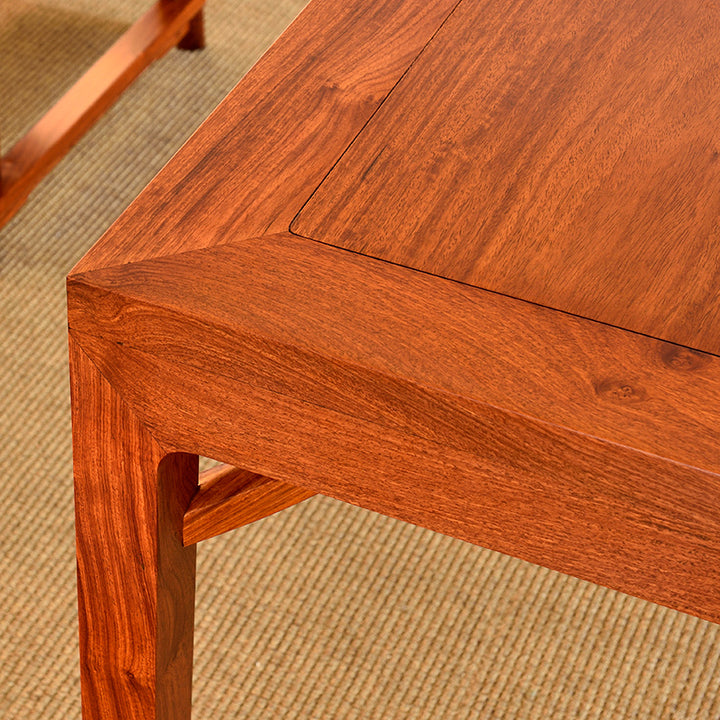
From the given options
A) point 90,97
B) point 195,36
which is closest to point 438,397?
point 90,97

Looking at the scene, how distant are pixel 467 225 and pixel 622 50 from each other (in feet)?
0.67

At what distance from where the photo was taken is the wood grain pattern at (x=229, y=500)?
2.02 feet

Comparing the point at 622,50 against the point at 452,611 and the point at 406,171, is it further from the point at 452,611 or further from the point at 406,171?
the point at 452,611

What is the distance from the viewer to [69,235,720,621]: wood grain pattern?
1.48ft

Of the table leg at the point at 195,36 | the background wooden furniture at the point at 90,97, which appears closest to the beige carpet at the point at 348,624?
the background wooden furniture at the point at 90,97

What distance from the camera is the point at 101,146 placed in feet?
5.04

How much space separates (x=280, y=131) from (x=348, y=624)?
0.58 m

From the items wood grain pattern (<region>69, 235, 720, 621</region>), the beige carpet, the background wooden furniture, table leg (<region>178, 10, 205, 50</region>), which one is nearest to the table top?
wood grain pattern (<region>69, 235, 720, 621</region>)

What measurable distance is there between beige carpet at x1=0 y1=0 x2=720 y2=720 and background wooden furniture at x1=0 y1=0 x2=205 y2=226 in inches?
9.6

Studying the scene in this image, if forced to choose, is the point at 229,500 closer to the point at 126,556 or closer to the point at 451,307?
the point at 126,556

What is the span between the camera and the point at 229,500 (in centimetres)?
63

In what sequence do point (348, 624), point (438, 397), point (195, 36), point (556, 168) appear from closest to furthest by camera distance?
point (438, 397), point (556, 168), point (348, 624), point (195, 36)

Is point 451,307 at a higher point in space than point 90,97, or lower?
higher

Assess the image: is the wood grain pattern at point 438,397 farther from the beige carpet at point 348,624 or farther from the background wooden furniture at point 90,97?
the background wooden furniture at point 90,97
